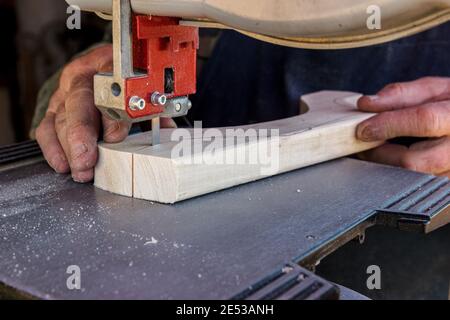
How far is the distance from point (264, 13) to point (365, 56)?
108cm

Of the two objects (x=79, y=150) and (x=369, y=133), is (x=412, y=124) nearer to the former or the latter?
(x=369, y=133)

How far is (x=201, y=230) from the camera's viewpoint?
3.28 feet

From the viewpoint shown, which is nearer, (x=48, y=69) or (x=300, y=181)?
(x=300, y=181)

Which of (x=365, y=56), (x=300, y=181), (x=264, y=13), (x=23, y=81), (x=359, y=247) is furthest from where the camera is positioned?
(x=23, y=81)

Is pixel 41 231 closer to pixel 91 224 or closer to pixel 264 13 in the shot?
pixel 91 224

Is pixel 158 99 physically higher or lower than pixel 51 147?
higher

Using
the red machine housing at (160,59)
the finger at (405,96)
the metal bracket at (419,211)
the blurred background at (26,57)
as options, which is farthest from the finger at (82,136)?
the blurred background at (26,57)

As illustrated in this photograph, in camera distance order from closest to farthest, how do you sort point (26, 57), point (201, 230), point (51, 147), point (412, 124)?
point (201, 230), point (51, 147), point (412, 124), point (26, 57)

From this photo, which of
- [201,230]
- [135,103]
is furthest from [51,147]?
[201,230]

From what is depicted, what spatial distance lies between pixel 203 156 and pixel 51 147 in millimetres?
348

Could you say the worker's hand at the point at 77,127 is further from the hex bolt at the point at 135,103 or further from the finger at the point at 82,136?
the hex bolt at the point at 135,103

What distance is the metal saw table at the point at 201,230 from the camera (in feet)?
2.70

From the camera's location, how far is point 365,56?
1.96 meters
